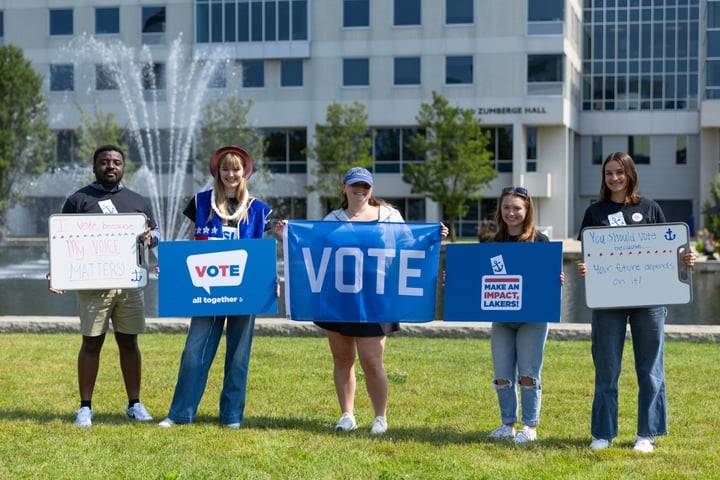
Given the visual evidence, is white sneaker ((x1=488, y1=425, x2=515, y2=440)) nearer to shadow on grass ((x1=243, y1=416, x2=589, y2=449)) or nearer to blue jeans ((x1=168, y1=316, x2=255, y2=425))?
shadow on grass ((x1=243, y1=416, x2=589, y2=449))

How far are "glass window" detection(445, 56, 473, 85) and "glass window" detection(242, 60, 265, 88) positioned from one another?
32.2 feet

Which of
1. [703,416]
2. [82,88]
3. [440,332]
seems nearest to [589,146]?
[82,88]

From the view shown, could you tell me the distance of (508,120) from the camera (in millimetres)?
51281

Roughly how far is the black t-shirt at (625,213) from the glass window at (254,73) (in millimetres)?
47279

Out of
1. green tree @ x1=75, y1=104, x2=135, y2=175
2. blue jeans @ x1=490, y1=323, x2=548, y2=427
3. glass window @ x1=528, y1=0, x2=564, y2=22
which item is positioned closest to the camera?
blue jeans @ x1=490, y1=323, x2=548, y2=427

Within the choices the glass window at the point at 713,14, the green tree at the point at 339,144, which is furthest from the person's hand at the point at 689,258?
the glass window at the point at 713,14

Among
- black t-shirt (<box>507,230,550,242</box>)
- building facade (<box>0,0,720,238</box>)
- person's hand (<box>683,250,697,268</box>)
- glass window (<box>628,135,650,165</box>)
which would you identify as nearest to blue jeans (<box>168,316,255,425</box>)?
black t-shirt (<box>507,230,550,242</box>)

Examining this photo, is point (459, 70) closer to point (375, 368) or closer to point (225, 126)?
point (225, 126)

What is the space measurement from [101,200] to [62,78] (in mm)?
48517

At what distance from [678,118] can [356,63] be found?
64.3ft

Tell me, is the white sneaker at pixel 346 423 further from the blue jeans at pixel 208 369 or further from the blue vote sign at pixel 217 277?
the blue vote sign at pixel 217 277

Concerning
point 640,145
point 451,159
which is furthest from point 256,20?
point 640,145

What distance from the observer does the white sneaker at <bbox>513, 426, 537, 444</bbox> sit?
22.9 feet

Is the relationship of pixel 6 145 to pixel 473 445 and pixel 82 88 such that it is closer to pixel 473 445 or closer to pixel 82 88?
pixel 82 88
